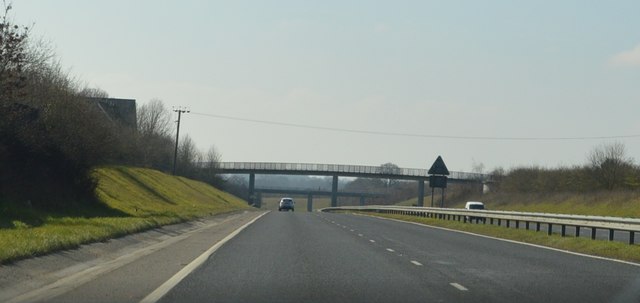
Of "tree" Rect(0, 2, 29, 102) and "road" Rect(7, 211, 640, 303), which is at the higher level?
"tree" Rect(0, 2, 29, 102)

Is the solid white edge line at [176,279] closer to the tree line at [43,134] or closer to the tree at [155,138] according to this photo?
the tree line at [43,134]

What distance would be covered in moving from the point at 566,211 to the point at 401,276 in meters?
65.2

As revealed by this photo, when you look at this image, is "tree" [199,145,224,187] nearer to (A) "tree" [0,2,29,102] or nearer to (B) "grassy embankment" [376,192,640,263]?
(B) "grassy embankment" [376,192,640,263]

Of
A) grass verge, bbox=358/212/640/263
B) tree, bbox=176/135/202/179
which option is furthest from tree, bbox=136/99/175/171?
grass verge, bbox=358/212/640/263

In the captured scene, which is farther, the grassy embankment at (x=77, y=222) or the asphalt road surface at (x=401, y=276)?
the grassy embankment at (x=77, y=222)

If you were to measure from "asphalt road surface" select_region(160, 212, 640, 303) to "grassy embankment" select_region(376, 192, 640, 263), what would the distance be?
1688 millimetres

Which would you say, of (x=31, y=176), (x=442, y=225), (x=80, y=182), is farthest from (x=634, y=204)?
(x=31, y=176)

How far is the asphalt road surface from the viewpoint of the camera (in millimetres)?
14094

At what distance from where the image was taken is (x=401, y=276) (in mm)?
17500

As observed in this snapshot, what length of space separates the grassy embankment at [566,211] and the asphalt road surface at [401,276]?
1.69 meters

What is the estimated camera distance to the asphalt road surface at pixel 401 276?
46.2 feet

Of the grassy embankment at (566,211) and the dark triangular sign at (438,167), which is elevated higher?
the dark triangular sign at (438,167)

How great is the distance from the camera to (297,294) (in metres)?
14.1

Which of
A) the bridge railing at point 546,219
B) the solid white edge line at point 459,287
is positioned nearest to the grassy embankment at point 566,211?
the bridge railing at point 546,219
